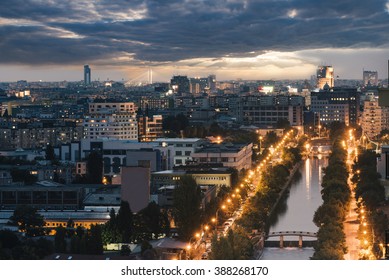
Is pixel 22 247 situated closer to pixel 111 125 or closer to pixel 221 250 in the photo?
pixel 221 250

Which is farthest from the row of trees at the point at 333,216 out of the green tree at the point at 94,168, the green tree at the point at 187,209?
the green tree at the point at 94,168

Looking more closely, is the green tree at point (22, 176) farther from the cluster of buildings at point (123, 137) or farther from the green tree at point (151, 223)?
the green tree at point (151, 223)

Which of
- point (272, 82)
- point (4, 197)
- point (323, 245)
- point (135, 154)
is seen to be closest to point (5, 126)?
point (135, 154)

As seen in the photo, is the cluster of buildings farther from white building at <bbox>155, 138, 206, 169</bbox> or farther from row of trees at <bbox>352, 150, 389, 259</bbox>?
row of trees at <bbox>352, 150, 389, 259</bbox>

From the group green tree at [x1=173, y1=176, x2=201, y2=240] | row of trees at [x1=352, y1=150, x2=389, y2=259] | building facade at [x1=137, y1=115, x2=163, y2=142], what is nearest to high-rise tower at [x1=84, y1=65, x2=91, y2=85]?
building facade at [x1=137, y1=115, x2=163, y2=142]
